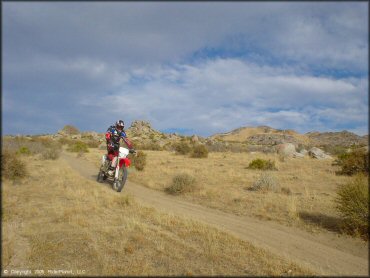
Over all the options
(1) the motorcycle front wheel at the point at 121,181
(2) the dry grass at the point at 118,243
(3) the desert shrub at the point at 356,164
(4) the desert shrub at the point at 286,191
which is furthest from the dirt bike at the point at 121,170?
(3) the desert shrub at the point at 356,164

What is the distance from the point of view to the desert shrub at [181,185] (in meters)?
15.0

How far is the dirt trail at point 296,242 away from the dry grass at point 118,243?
1.68 feet

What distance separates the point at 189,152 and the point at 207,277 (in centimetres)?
3214

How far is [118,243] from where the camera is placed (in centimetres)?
783

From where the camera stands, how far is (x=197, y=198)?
14.1 meters

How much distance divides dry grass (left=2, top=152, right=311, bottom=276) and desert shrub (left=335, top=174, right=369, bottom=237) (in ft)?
9.81

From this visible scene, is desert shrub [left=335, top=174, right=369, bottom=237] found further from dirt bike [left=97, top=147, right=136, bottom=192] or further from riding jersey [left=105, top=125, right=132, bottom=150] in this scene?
riding jersey [left=105, top=125, right=132, bottom=150]

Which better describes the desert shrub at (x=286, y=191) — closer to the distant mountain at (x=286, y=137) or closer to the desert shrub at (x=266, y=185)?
the desert shrub at (x=266, y=185)

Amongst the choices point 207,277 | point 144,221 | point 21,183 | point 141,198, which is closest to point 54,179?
point 21,183

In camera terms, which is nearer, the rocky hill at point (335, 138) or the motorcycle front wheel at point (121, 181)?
the motorcycle front wheel at point (121, 181)

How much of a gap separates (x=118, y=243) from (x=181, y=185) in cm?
739

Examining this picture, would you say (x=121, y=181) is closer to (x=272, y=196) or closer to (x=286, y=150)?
(x=272, y=196)

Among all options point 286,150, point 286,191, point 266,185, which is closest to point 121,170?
point 266,185

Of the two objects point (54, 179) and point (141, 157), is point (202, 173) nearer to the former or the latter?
point (141, 157)
